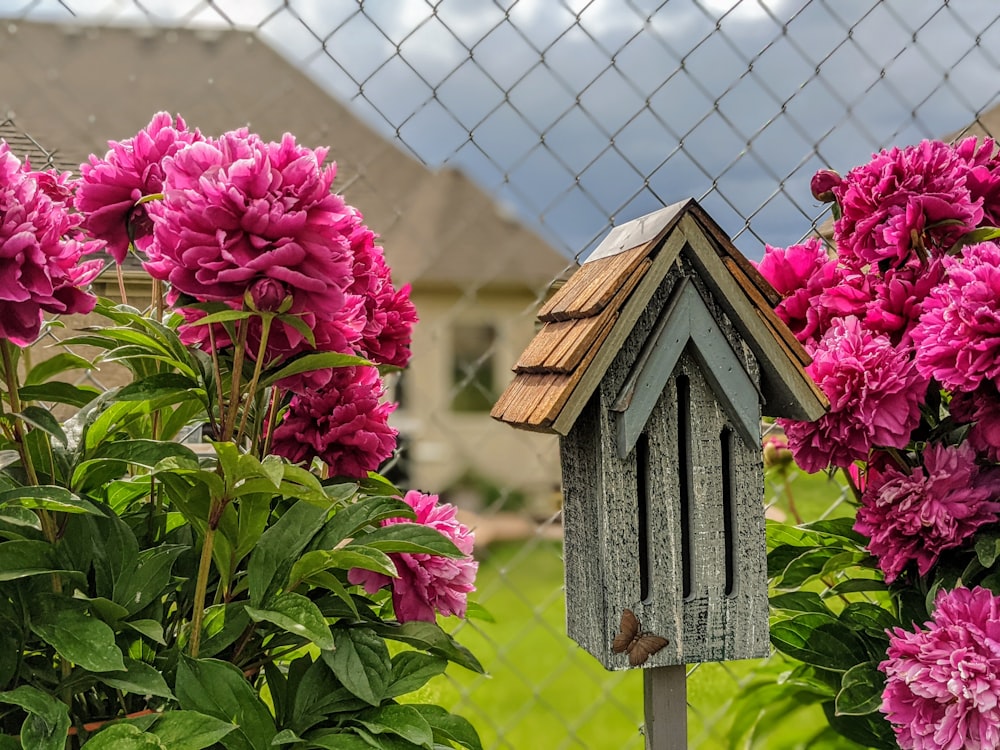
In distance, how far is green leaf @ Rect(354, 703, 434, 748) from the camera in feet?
2.74

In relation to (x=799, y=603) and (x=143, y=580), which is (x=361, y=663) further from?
(x=799, y=603)

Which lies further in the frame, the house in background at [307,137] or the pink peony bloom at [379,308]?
the house in background at [307,137]

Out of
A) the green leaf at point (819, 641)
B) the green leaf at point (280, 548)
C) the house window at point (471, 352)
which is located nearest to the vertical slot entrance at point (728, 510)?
the green leaf at point (819, 641)

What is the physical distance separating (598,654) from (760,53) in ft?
3.59

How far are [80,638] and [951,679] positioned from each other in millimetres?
849

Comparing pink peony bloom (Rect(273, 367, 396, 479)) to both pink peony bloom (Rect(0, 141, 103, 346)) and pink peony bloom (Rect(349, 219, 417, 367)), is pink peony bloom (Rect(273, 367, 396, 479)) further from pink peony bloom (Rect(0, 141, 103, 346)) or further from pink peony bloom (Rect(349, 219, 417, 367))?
pink peony bloom (Rect(0, 141, 103, 346))

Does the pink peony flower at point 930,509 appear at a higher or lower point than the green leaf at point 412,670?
higher

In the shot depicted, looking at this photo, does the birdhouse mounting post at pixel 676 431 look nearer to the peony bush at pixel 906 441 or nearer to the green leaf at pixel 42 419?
the peony bush at pixel 906 441

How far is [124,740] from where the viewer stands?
2.42 feet

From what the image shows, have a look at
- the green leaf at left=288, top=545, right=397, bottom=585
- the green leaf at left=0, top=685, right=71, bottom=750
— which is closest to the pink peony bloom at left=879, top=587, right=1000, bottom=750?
the green leaf at left=288, top=545, right=397, bottom=585

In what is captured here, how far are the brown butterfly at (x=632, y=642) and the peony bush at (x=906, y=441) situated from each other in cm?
28

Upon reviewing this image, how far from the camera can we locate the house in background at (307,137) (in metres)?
1.64

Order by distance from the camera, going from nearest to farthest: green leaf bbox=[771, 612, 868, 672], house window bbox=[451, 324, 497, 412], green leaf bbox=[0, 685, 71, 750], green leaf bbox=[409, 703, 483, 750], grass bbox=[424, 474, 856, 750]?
green leaf bbox=[0, 685, 71, 750] < green leaf bbox=[409, 703, 483, 750] < green leaf bbox=[771, 612, 868, 672] < grass bbox=[424, 474, 856, 750] < house window bbox=[451, 324, 497, 412]

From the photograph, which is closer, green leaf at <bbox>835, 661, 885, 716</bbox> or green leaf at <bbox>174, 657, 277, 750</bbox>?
green leaf at <bbox>174, 657, 277, 750</bbox>
